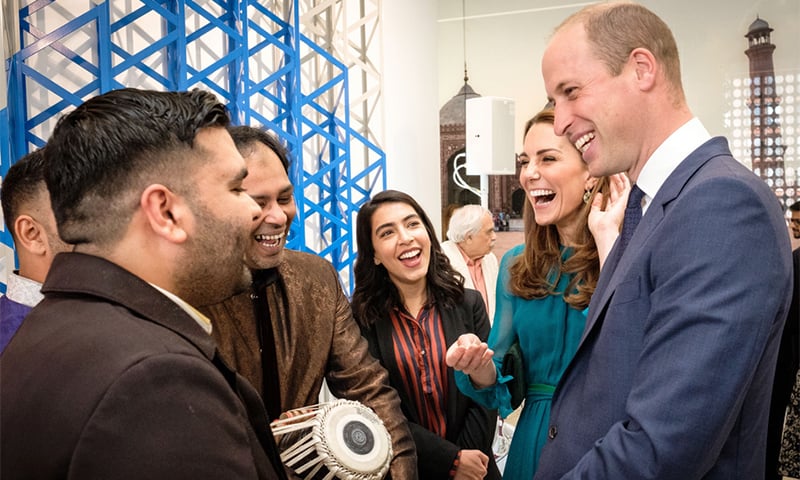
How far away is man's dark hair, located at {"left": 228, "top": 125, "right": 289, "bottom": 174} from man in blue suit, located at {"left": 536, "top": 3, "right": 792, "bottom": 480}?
88cm

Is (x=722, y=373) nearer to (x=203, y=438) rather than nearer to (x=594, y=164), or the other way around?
(x=594, y=164)

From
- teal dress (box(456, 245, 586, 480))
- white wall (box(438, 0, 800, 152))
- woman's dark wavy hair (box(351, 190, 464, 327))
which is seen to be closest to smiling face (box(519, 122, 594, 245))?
teal dress (box(456, 245, 586, 480))

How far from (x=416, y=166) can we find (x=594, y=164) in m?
5.19

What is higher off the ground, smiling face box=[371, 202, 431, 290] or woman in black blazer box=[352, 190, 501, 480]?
smiling face box=[371, 202, 431, 290]

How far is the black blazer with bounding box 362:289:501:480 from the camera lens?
2355mm

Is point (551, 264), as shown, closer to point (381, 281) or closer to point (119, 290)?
point (381, 281)

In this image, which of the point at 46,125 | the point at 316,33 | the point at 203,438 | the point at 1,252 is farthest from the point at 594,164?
the point at 316,33

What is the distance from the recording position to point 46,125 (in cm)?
324

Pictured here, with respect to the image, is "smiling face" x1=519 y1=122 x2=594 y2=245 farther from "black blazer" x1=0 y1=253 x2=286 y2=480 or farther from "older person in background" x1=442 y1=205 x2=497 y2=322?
"older person in background" x1=442 y1=205 x2=497 y2=322

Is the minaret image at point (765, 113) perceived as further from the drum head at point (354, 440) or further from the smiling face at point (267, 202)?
the drum head at point (354, 440)

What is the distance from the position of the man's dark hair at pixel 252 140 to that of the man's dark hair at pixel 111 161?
865 millimetres

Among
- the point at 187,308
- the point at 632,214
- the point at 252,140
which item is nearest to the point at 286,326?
the point at 252,140

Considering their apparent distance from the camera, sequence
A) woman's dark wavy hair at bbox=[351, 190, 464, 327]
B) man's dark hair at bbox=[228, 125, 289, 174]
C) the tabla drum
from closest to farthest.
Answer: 1. the tabla drum
2. man's dark hair at bbox=[228, 125, 289, 174]
3. woman's dark wavy hair at bbox=[351, 190, 464, 327]

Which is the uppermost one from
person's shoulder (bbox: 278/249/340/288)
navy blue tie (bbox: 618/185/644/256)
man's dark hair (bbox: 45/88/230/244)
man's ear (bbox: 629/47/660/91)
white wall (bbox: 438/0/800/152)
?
white wall (bbox: 438/0/800/152)
